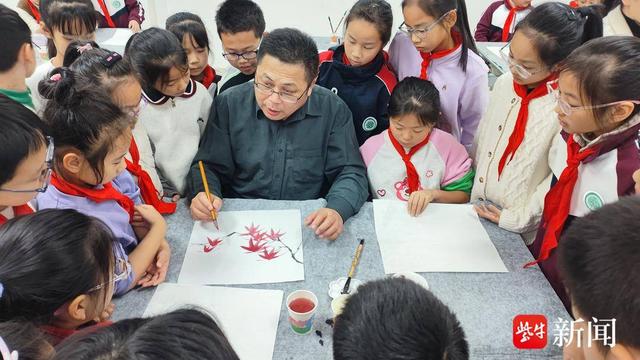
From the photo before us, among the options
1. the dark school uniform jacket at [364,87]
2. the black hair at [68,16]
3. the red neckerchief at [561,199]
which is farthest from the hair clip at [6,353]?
the black hair at [68,16]

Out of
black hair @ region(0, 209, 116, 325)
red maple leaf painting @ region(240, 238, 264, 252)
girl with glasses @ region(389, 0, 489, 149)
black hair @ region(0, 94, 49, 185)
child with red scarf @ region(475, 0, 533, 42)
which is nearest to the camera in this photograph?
black hair @ region(0, 209, 116, 325)

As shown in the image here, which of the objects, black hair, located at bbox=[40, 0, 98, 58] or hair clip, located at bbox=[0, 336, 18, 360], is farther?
black hair, located at bbox=[40, 0, 98, 58]

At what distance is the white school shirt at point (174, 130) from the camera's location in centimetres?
170

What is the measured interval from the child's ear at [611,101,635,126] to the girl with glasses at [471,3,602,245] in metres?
0.26

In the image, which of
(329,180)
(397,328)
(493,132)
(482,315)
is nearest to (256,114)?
(329,180)

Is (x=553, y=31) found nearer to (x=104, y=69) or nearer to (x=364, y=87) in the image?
(x=364, y=87)

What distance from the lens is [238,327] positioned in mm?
1070

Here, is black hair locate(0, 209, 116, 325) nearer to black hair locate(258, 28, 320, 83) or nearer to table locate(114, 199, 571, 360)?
table locate(114, 199, 571, 360)

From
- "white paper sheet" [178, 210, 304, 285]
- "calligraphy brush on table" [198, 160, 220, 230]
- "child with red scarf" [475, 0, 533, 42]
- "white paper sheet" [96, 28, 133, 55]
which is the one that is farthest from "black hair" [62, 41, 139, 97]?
"child with red scarf" [475, 0, 533, 42]

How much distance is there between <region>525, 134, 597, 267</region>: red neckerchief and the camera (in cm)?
127

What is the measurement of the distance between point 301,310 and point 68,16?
187 centimetres

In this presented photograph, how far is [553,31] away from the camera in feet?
4.66

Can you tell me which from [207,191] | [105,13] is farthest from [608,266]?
[105,13]

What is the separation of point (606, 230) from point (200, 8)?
4.53 metres
